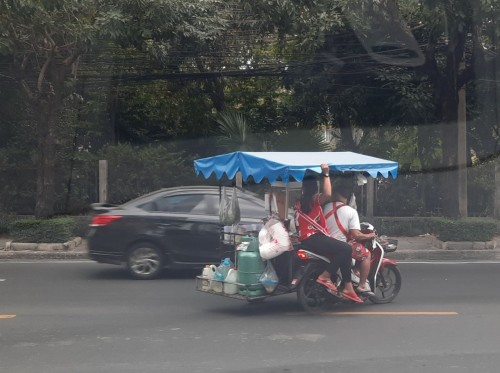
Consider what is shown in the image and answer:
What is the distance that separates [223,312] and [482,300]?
357 centimetres

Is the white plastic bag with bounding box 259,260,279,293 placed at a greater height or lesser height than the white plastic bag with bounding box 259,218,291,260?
lesser

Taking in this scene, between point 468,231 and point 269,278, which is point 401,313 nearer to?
point 269,278

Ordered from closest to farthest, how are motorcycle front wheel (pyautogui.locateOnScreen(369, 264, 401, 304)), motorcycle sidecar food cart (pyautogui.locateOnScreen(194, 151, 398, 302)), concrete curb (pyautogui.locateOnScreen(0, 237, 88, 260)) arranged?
motorcycle sidecar food cart (pyautogui.locateOnScreen(194, 151, 398, 302)) → motorcycle front wheel (pyautogui.locateOnScreen(369, 264, 401, 304)) → concrete curb (pyautogui.locateOnScreen(0, 237, 88, 260))

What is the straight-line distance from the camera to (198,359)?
721 centimetres

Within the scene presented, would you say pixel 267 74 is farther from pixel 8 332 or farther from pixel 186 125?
pixel 8 332

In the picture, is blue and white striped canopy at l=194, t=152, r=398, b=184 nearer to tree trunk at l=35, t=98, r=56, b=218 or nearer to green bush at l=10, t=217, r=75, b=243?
green bush at l=10, t=217, r=75, b=243

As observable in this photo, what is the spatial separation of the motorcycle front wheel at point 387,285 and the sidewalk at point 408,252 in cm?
522

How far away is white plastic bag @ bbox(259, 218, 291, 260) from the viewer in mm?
9047

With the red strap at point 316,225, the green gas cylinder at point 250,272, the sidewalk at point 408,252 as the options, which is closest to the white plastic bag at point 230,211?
the green gas cylinder at point 250,272

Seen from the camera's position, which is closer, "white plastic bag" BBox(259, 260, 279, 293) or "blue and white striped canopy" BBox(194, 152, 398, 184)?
"blue and white striped canopy" BBox(194, 152, 398, 184)

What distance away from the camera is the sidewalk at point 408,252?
50.5 ft

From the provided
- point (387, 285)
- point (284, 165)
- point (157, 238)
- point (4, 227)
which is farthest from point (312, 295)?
point (4, 227)

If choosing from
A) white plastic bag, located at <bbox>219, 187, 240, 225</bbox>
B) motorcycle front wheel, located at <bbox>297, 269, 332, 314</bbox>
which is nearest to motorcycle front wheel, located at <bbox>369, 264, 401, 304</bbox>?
motorcycle front wheel, located at <bbox>297, 269, 332, 314</bbox>

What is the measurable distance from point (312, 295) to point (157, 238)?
356 centimetres
